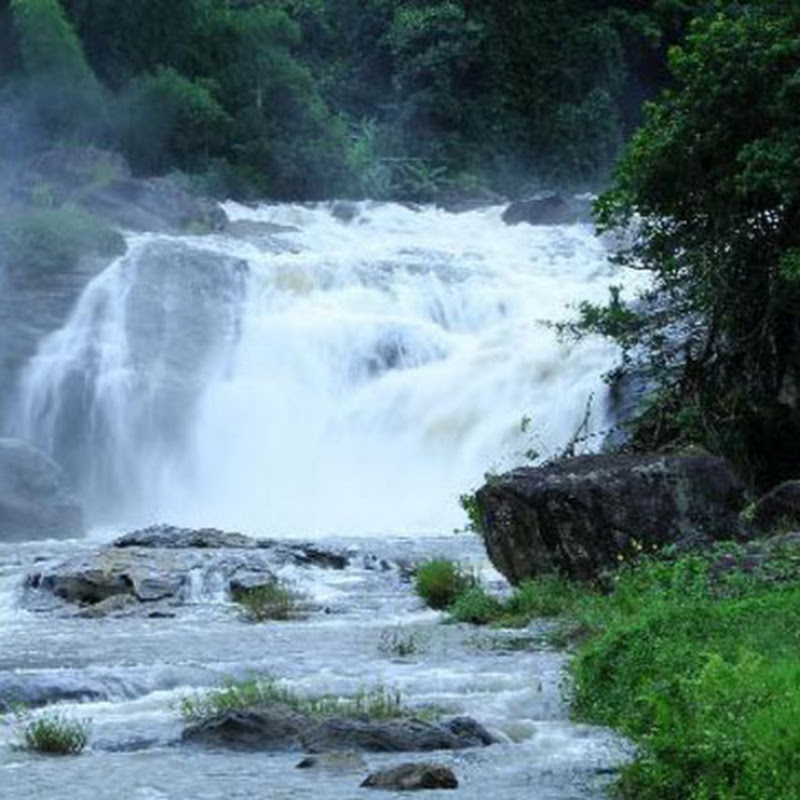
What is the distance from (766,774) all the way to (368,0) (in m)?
55.2

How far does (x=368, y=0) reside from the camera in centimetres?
6181

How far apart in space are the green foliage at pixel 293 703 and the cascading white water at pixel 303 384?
1681 centimetres

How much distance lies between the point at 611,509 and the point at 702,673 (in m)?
7.79

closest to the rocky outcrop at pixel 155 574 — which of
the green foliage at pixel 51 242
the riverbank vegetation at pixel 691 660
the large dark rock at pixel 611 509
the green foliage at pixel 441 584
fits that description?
the green foliage at pixel 441 584

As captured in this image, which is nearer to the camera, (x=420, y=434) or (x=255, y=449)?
(x=420, y=434)

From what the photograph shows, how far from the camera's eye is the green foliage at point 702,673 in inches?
357

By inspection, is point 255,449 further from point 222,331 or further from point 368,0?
point 368,0

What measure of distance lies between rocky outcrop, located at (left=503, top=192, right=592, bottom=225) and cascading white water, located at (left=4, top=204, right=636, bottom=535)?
6.59 metres

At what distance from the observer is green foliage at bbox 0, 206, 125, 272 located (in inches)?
1547

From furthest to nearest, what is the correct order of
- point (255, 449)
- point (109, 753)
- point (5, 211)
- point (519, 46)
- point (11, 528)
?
point (519, 46) < point (5, 211) < point (255, 449) < point (11, 528) < point (109, 753)

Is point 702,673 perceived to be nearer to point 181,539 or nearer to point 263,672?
point 263,672

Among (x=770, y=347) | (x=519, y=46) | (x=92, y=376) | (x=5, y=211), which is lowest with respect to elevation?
(x=770, y=347)

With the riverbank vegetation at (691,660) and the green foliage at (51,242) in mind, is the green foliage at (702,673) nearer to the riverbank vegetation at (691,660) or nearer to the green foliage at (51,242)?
the riverbank vegetation at (691,660)

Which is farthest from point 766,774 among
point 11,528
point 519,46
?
point 519,46
